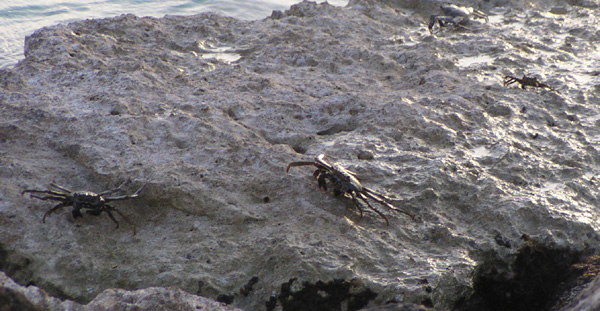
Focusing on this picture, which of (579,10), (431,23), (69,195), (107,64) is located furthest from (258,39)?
(579,10)

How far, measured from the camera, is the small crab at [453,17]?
6.27 m

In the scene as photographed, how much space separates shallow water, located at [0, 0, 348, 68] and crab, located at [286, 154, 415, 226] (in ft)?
20.7

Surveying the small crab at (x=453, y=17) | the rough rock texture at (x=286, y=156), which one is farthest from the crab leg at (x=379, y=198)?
the small crab at (x=453, y=17)

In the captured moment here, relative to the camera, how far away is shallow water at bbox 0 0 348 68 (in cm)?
843

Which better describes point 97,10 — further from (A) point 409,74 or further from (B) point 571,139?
(B) point 571,139

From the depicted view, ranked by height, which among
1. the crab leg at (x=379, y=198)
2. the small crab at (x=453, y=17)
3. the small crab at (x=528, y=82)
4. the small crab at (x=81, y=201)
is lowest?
the small crab at (x=81, y=201)

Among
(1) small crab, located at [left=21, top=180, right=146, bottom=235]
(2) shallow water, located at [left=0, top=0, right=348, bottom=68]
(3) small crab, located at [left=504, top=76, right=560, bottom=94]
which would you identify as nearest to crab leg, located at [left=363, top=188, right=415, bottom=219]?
(1) small crab, located at [left=21, top=180, right=146, bottom=235]

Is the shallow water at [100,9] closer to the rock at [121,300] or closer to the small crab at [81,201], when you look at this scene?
the small crab at [81,201]

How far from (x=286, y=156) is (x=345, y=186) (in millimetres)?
603

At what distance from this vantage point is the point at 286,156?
3672 mm

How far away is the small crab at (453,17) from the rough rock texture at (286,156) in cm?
54

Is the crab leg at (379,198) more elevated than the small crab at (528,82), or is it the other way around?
the small crab at (528,82)

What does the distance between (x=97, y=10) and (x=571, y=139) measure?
318 inches

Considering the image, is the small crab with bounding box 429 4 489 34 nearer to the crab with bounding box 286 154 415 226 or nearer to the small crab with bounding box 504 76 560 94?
the small crab with bounding box 504 76 560 94
